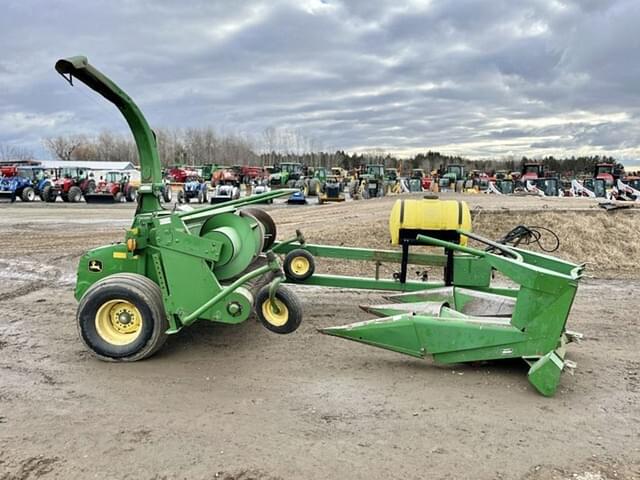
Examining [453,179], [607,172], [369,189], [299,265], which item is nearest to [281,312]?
[299,265]

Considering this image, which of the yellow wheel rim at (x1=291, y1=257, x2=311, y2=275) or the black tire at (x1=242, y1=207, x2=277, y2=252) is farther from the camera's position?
the black tire at (x1=242, y1=207, x2=277, y2=252)

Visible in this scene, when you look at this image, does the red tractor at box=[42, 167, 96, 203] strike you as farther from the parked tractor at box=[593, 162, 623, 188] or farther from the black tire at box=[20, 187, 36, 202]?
the parked tractor at box=[593, 162, 623, 188]

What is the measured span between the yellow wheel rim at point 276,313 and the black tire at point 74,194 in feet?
89.3

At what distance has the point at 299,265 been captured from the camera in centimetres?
600

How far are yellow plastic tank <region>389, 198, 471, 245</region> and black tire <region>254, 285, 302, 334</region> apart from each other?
73.0 inches

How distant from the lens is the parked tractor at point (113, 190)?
93.5 ft

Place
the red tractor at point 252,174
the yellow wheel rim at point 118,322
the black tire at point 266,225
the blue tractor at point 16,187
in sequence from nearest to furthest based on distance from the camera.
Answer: the yellow wheel rim at point 118,322
the black tire at point 266,225
the blue tractor at point 16,187
the red tractor at point 252,174

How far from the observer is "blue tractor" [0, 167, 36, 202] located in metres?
28.0

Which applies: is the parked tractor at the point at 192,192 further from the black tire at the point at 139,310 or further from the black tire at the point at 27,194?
the black tire at the point at 139,310

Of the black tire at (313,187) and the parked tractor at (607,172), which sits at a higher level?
the parked tractor at (607,172)

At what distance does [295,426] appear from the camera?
3.71 metres

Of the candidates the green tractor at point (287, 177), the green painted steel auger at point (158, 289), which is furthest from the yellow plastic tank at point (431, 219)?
the green tractor at point (287, 177)

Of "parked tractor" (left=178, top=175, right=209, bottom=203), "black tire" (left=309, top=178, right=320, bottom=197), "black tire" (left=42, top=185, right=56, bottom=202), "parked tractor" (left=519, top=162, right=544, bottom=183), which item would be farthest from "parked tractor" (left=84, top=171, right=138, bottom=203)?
"parked tractor" (left=519, top=162, right=544, bottom=183)

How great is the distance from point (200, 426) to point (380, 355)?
1.89 metres
